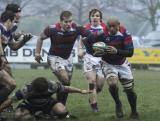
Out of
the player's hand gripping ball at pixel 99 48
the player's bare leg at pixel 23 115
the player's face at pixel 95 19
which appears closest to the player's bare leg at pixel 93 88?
the player's face at pixel 95 19

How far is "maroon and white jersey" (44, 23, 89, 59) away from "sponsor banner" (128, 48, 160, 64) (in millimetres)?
25231

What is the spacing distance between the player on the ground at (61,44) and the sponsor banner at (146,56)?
82.8 feet

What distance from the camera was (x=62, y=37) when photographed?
1167cm

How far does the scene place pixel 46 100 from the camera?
33.8ft

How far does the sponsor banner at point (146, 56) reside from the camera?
36.8m

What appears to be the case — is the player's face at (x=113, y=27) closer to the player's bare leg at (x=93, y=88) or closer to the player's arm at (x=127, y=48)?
the player's arm at (x=127, y=48)

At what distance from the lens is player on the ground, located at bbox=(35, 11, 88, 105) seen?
454 inches

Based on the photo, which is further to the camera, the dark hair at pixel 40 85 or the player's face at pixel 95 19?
the player's face at pixel 95 19

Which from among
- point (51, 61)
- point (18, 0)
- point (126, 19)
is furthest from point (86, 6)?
point (51, 61)

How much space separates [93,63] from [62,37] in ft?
3.90

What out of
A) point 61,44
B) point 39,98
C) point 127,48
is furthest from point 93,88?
point 39,98

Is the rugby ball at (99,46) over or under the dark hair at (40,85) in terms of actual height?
over

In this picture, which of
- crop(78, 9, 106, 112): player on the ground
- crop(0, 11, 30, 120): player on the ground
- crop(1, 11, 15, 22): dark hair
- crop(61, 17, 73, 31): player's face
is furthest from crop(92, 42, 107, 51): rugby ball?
crop(1, 11, 15, 22): dark hair

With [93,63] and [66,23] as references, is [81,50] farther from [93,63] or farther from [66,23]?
[66,23]
